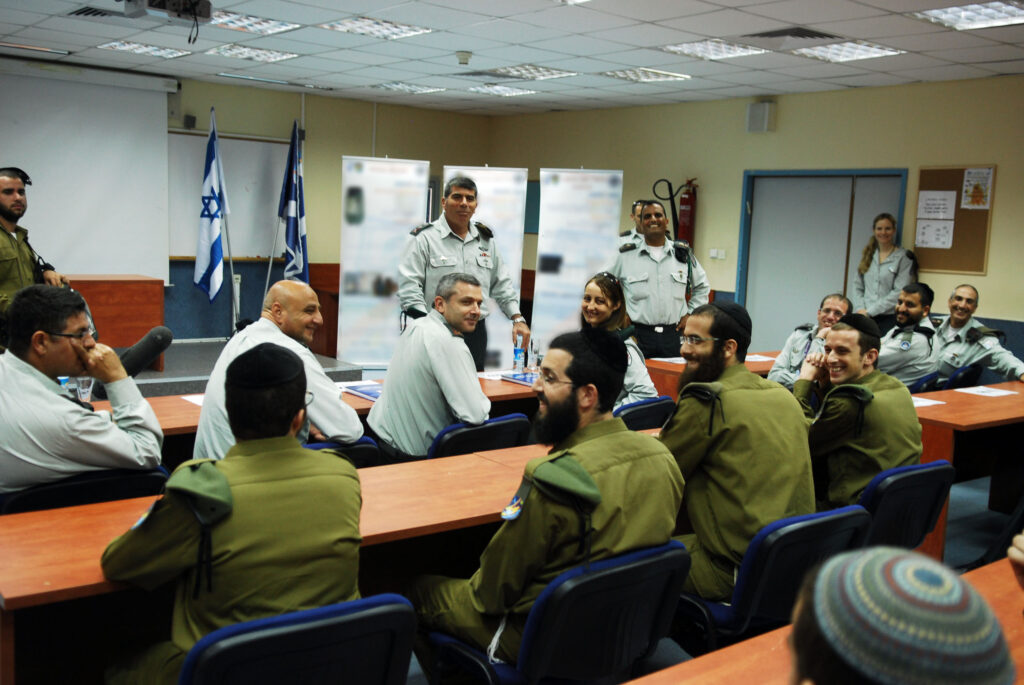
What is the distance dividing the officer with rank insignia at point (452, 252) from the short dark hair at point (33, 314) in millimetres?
2594

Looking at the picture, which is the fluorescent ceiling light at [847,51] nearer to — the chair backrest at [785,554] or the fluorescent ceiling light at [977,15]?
the fluorescent ceiling light at [977,15]

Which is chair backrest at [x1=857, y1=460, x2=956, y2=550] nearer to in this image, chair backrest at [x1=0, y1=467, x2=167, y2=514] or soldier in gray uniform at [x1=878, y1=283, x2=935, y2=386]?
chair backrest at [x1=0, y1=467, x2=167, y2=514]

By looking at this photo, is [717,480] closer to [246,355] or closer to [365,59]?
[246,355]

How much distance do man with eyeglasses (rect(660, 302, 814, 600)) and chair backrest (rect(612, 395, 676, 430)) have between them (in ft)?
3.68

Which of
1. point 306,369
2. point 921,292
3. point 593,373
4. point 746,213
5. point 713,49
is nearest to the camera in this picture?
point 593,373

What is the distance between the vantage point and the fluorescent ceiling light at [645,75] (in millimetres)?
7789

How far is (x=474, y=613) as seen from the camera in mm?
2160

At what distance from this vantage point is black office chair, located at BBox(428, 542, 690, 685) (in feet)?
6.20

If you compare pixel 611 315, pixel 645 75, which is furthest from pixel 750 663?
pixel 645 75

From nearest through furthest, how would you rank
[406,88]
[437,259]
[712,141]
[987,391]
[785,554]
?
[785,554] → [987,391] → [437,259] → [712,141] → [406,88]

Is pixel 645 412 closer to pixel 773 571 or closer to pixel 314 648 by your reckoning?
pixel 773 571

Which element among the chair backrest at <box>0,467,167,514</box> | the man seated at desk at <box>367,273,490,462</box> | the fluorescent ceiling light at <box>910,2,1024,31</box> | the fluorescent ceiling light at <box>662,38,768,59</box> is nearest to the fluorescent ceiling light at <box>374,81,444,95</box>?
the fluorescent ceiling light at <box>662,38,768,59</box>

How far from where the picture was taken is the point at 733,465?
99.0 inches

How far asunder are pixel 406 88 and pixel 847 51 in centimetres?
468
